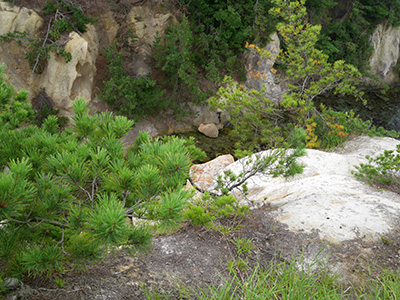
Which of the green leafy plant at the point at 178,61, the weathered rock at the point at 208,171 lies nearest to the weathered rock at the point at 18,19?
the green leafy plant at the point at 178,61

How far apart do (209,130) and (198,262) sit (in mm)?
9111

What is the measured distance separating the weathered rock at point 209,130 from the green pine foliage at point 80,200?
9684 millimetres

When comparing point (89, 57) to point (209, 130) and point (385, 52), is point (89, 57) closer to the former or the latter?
point (209, 130)

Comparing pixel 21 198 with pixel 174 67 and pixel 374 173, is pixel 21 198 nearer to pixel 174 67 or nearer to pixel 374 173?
pixel 374 173

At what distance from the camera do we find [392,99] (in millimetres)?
16219

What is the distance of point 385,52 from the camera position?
18141mm

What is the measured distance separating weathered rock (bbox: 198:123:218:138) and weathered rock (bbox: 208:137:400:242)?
Result: 5718 mm

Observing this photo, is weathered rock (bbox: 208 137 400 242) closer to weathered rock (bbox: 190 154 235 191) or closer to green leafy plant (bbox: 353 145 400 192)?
green leafy plant (bbox: 353 145 400 192)

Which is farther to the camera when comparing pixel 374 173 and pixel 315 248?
pixel 374 173

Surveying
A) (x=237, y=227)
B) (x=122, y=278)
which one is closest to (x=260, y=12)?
(x=237, y=227)

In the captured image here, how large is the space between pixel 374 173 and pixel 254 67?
937cm

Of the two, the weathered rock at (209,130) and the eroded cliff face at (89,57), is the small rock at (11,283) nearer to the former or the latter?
the eroded cliff face at (89,57)

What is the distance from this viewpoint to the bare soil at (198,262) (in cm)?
223

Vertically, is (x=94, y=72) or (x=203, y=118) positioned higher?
(x=94, y=72)
